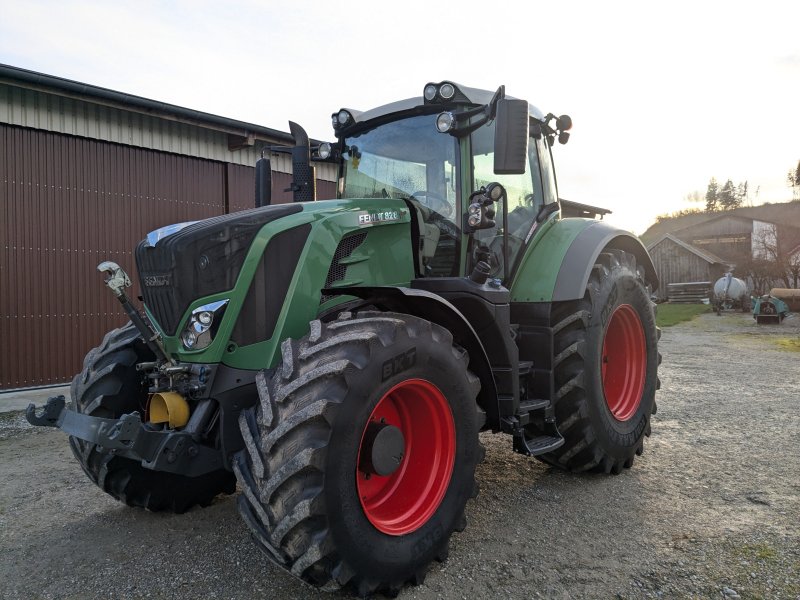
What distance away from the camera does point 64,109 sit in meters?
8.01

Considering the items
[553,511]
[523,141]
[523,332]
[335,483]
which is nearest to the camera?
[335,483]

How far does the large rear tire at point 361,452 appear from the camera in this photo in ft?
7.81

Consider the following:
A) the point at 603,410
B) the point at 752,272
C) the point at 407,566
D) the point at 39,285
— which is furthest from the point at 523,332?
the point at 752,272

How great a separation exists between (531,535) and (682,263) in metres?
36.8

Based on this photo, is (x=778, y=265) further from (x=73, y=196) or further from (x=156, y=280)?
(x=156, y=280)

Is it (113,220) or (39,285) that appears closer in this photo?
(39,285)

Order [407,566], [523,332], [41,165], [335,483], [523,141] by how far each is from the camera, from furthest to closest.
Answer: [41,165], [523,332], [523,141], [407,566], [335,483]

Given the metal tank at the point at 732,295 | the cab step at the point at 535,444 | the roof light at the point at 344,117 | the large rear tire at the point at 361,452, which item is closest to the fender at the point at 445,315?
the large rear tire at the point at 361,452

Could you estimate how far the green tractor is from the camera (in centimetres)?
248

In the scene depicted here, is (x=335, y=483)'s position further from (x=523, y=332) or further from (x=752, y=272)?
(x=752, y=272)

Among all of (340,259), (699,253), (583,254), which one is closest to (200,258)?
(340,259)

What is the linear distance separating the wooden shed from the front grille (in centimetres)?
3408

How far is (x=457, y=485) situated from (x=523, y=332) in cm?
139

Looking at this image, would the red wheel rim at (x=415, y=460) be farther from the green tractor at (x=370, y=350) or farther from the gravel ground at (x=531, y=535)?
the gravel ground at (x=531, y=535)
